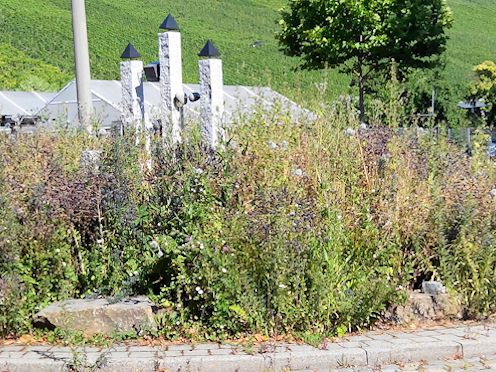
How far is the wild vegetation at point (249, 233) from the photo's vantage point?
471 centimetres

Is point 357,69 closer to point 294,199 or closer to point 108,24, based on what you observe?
point 294,199

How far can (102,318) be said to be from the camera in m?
4.73

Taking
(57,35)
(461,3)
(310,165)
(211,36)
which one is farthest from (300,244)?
(461,3)

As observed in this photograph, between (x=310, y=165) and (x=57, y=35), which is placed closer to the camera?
(x=310, y=165)

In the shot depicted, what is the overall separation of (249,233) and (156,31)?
181ft

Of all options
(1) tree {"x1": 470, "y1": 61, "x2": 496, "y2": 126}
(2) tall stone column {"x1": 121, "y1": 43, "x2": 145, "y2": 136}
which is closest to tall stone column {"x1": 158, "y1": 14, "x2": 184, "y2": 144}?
(2) tall stone column {"x1": 121, "y1": 43, "x2": 145, "y2": 136}

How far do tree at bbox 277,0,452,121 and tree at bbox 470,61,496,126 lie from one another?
4.21m

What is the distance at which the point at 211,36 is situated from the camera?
6284cm

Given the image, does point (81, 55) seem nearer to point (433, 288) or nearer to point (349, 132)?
point (349, 132)

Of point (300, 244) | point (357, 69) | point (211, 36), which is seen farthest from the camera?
point (211, 36)

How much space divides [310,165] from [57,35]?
4727 centimetres

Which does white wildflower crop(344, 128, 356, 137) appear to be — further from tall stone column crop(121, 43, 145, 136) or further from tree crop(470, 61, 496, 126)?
tree crop(470, 61, 496, 126)

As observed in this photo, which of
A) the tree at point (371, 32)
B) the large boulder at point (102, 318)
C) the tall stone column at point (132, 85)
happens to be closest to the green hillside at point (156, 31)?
the tree at point (371, 32)

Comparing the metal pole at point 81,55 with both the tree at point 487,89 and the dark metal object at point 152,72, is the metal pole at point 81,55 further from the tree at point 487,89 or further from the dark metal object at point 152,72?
the tree at point 487,89
